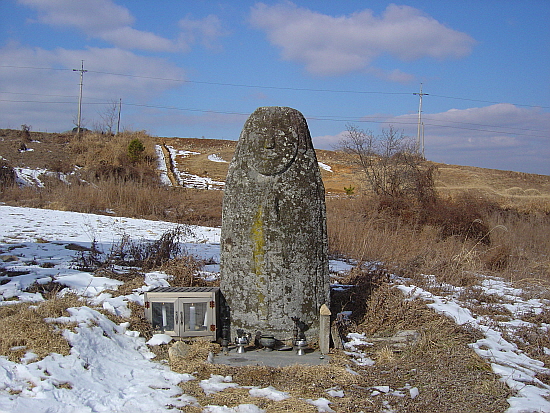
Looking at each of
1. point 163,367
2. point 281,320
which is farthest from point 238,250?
point 163,367

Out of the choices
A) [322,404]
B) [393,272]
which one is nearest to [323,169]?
[393,272]

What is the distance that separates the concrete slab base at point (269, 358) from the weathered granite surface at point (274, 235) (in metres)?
0.30

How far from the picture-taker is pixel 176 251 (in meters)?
8.77

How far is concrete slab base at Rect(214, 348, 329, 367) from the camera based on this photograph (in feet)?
16.0

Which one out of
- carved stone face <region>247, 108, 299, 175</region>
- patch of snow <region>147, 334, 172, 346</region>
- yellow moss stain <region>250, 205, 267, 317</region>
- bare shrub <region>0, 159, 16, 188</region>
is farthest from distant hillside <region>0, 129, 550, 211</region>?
patch of snow <region>147, 334, 172, 346</region>

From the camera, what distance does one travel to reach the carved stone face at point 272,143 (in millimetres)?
5508

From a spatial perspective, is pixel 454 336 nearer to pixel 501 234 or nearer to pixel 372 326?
pixel 372 326

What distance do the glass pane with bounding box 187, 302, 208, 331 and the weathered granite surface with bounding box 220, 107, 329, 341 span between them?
364 millimetres

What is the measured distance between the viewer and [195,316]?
545 cm

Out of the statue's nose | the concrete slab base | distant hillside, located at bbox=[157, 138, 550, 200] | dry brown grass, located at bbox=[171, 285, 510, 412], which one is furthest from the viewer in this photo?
distant hillside, located at bbox=[157, 138, 550, 200]

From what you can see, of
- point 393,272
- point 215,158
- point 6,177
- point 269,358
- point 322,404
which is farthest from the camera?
point 215,158

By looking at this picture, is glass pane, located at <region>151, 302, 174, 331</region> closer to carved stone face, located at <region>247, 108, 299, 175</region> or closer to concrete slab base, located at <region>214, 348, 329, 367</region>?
concrete slab base, located at <region>214, 348, 329, 367</region>

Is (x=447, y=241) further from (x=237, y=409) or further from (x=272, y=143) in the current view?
(x=237, y=409)

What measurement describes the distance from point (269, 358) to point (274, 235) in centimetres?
142
